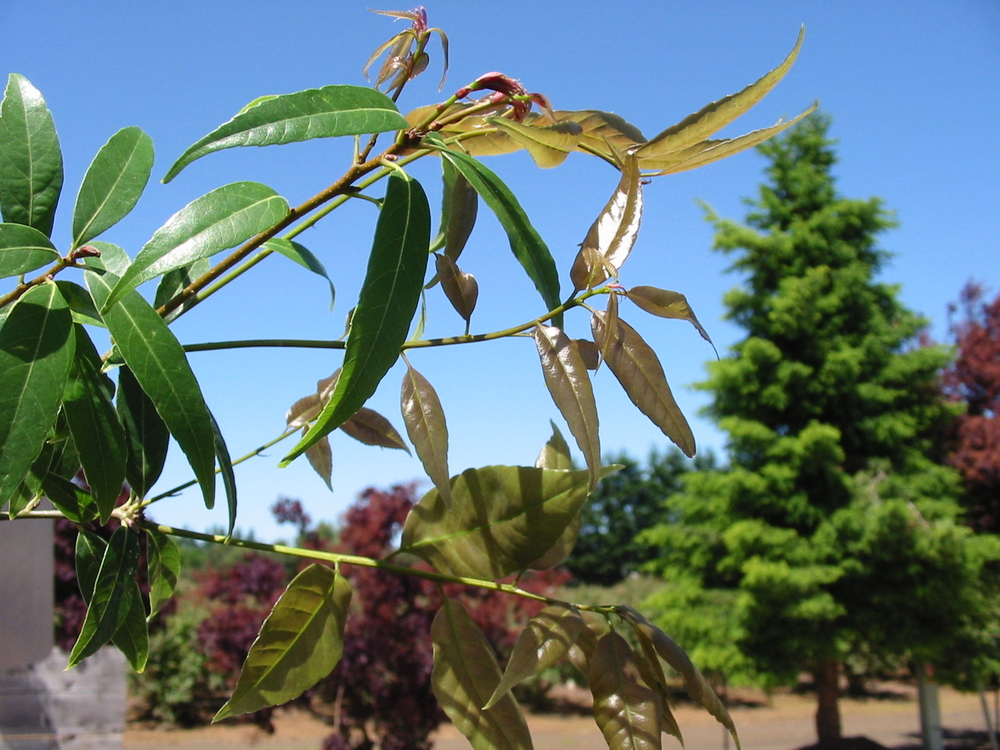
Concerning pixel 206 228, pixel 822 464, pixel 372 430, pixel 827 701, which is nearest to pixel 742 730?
pixel 827 701

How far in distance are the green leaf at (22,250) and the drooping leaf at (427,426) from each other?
22 centimetres

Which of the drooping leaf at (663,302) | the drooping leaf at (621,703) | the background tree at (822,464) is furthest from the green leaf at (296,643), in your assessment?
the background tree at (822,464)

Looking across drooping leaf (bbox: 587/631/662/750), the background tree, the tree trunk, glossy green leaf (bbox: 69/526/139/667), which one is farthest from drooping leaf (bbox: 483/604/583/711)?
the tree trunk

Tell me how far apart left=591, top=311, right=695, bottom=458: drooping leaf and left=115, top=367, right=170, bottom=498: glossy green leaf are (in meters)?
0.32

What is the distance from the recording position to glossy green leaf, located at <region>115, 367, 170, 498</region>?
58cm

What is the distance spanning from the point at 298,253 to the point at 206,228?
0.61 ft

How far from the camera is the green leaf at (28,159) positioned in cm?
51

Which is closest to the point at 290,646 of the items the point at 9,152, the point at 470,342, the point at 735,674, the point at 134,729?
the point at 470,342

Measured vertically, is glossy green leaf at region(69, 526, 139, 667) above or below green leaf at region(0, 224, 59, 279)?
below

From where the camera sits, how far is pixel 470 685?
557 mm

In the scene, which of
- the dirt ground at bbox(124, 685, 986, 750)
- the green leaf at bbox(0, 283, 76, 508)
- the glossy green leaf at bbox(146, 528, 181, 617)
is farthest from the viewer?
the dirt ground at bbox(124, 685, 986, 750)

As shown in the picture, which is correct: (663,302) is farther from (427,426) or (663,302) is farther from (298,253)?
(298,253)

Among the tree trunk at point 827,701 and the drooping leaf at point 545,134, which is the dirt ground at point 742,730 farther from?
the drooping leaf at point 545,134

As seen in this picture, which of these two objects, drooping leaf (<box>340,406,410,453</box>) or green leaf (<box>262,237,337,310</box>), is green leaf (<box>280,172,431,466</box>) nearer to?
green leaf (<box>262,237,337,310</box>)
